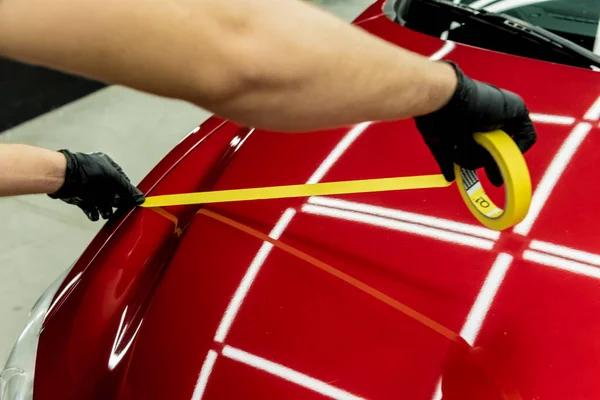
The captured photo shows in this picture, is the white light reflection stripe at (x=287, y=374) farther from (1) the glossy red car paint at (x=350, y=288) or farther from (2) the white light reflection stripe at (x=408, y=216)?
(2) the white light reflection stripe at (x=408, y=216)

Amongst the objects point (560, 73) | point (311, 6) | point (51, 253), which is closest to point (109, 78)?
point (311, 6)

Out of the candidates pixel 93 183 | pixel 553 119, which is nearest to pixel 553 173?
pixel 553 119

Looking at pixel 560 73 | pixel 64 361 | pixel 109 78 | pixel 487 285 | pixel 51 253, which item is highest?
pixel 109 78

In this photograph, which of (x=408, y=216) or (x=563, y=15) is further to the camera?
(x=563, y=15)

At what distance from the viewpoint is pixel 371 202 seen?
38.9 inches

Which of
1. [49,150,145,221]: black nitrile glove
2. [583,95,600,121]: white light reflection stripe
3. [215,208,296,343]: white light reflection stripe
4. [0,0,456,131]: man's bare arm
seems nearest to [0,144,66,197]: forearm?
[49,150,145,221]: black nitrile glove

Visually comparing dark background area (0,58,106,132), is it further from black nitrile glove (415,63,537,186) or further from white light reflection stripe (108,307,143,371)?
black nitrile glove (415,63,537,186)

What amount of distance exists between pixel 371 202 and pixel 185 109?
2.19 meters

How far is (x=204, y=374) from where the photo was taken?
83 cm

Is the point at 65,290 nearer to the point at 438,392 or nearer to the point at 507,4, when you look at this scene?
the point at 438,392

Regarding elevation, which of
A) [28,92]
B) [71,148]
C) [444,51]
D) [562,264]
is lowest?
[71,148]

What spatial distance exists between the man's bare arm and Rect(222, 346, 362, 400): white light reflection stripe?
1.26ft

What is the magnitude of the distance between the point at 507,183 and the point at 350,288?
30cm

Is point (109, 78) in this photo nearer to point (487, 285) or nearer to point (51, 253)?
point (487, 285)
